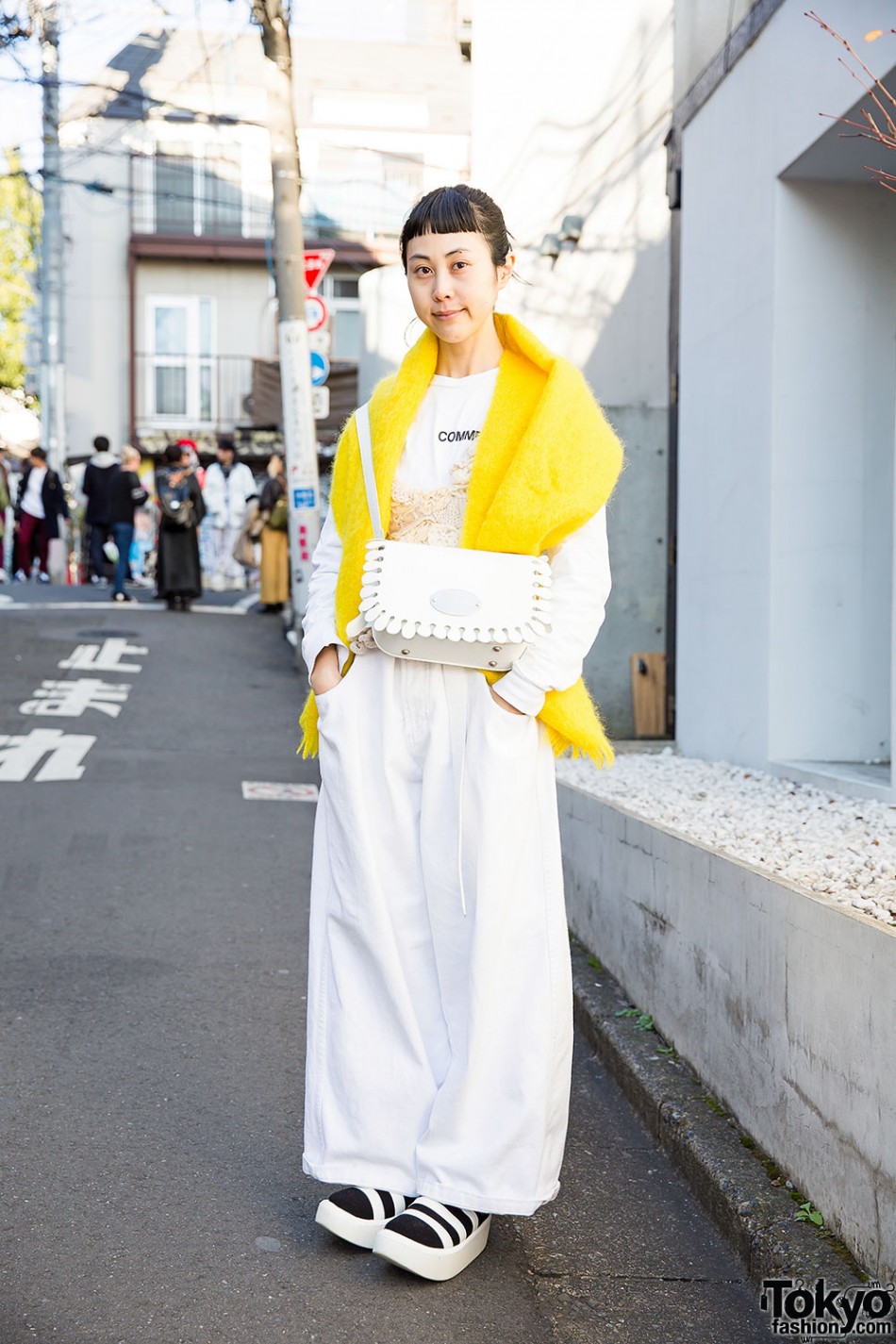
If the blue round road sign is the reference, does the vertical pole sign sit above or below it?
below

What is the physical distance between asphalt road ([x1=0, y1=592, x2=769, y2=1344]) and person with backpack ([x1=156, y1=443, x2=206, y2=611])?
324 inches

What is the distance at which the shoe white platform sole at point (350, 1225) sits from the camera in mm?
2889

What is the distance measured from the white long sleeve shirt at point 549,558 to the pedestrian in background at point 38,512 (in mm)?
18005

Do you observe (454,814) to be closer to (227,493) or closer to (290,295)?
(290,295)

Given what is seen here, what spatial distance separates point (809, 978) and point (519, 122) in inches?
487

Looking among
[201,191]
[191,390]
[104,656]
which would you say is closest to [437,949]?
[104,656]

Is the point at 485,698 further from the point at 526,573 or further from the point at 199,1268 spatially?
the point at 199,1268

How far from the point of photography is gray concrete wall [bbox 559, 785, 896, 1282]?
2.63 m

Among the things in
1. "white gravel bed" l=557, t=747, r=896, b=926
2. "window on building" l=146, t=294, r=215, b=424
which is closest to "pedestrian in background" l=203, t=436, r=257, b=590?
"window on building" l=146, t=294, r=215, b=424

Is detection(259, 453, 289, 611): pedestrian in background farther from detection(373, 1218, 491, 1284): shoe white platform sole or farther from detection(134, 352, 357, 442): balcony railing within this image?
detection(134, 352, 357, 442): balcony railing

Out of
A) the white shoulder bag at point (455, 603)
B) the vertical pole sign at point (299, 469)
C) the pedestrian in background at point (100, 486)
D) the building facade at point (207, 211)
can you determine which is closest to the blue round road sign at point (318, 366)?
the vertical pole sign at point (299, 469)

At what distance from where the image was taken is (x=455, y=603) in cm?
278

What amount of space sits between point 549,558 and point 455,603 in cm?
25

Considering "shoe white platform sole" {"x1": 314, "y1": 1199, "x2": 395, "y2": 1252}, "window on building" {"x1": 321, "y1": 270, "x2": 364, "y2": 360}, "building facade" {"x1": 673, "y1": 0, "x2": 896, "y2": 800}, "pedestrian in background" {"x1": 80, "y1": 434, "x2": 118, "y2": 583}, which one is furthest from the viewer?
"window on building" {"x1": 321, "y1": 270, "x2": 364, "y2": 360}
